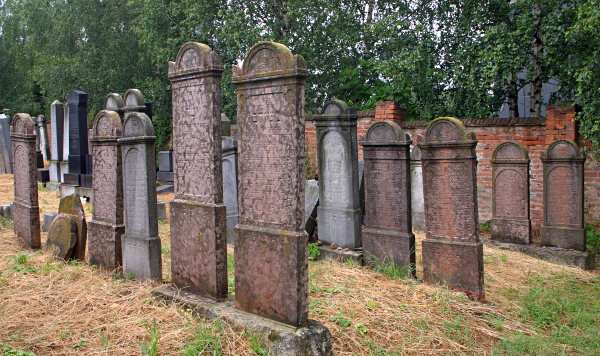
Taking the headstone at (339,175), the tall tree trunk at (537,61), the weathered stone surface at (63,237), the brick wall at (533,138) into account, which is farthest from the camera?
the tall tree trunk at (537,61)

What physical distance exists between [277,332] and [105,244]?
2772mm

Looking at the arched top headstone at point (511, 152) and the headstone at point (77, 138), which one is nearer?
the arched top headstone at point (511, 152)

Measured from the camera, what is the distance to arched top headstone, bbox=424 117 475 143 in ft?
14.7

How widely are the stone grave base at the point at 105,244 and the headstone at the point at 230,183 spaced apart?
2.05 metres

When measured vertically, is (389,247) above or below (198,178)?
below

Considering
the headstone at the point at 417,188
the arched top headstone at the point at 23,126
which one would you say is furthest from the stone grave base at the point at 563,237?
the arched top headstone at the point at 23,126

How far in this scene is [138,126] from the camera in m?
4.44

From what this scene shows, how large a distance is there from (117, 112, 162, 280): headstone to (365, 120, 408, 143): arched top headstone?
239cm

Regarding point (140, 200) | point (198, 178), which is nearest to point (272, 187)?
point (198, 178)

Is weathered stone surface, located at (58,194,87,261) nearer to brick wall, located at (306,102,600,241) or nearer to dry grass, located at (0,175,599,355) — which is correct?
dry grass, located at (0,175,599,355)

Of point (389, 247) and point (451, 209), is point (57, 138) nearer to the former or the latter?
point (389, 247)

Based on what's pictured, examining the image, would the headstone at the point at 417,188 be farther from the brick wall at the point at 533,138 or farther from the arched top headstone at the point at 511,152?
the brick wall at the point at 533,138

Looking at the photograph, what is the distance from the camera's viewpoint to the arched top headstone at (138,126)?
4.40 meters

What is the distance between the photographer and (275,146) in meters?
3.15
